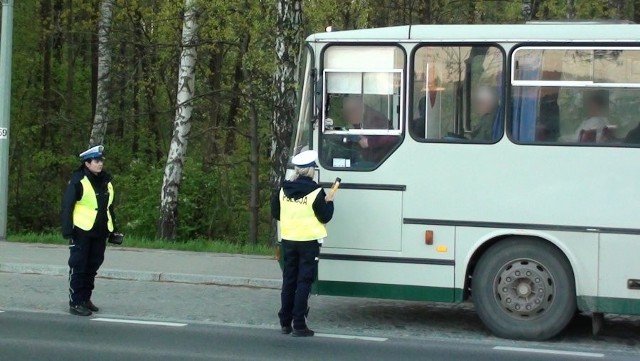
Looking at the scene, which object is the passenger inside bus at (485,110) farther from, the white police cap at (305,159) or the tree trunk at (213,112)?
the tree trunk at (213,112)

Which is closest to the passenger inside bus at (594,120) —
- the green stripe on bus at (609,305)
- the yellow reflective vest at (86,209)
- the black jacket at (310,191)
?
the green stripe on bus at (609,305)

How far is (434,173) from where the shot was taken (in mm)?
10578

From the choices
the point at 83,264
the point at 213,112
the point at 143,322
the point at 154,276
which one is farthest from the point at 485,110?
the point at 213,112

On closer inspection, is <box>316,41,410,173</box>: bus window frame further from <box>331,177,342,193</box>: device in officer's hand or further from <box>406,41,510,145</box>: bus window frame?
<box>331,177,342,193</box>: device in officer's hand

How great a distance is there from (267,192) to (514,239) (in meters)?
18.2

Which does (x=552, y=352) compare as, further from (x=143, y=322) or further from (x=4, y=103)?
(x=4, y=103)

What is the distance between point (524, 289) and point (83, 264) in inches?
185

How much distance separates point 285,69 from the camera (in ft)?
60.4

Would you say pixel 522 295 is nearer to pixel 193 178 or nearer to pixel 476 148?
pixel 476 148

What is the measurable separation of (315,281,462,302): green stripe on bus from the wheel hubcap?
1.44 feet

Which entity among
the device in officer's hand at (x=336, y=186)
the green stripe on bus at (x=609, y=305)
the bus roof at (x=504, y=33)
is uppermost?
the bus roof at (x=504, y=33)

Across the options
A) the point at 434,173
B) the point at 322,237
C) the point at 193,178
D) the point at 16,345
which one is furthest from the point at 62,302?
the point at 193,178

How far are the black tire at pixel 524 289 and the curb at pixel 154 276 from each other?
Result: 3937 millimetres

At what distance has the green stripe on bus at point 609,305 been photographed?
1006cm
